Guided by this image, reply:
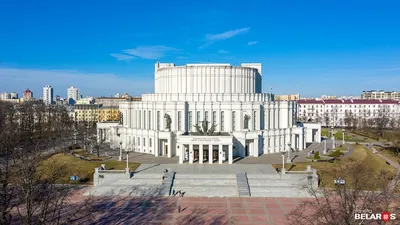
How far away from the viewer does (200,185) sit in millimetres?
40781

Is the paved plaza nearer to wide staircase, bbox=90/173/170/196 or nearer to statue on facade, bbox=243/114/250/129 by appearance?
wide staircase, bbox=90/173/170/196

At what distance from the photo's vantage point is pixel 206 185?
40781mm

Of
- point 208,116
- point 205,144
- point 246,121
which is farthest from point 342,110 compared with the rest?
point 205,144

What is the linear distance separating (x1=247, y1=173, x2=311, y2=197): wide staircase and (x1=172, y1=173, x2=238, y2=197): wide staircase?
268 centimetres

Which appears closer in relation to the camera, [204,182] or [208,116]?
[204,182]

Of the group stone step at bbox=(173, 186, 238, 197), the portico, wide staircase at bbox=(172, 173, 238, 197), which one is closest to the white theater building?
the portico

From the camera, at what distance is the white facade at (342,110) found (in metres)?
138

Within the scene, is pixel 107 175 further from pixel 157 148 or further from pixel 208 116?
pixel 208 116

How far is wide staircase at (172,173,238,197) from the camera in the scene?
38719mm

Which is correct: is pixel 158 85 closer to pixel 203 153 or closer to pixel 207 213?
pixel 203 153

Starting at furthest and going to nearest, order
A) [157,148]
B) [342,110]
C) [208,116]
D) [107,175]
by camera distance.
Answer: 1. [342,110]
2. [208,116]
3. [157,148]
4. [107,175]

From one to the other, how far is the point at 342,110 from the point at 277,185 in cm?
11949

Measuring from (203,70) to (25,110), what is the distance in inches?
2936

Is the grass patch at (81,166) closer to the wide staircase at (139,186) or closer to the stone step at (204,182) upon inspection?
the wide staircase at (139,186)
